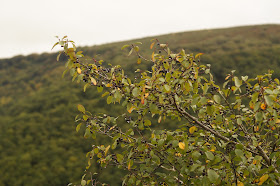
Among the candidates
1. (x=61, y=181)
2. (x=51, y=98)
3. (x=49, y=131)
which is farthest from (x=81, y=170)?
(x=51, y=98)

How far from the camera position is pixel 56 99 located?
760 inches

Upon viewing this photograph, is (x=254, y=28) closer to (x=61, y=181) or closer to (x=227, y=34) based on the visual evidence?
(x=227, y=34)

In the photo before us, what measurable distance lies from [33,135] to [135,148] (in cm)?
1335

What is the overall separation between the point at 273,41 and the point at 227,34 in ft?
19.7

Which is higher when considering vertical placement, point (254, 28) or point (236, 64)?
point (254, 28)

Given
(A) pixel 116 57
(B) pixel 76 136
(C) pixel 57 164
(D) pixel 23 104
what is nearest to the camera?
(C) pixel 57 164

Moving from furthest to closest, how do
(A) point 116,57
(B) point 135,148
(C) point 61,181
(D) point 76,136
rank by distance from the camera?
(A) point 116,57, (D) point 76,136, (C) point 61,181, (B) point 135,148

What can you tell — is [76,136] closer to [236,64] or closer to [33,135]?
[33,135]

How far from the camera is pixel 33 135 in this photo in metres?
15.8

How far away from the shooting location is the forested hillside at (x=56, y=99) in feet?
43.1

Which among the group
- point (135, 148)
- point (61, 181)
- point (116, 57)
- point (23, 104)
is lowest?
point (61, 181)

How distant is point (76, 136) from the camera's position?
1509cm

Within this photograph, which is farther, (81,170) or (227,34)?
(227,34)

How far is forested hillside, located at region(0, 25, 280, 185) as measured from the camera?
1314cm
